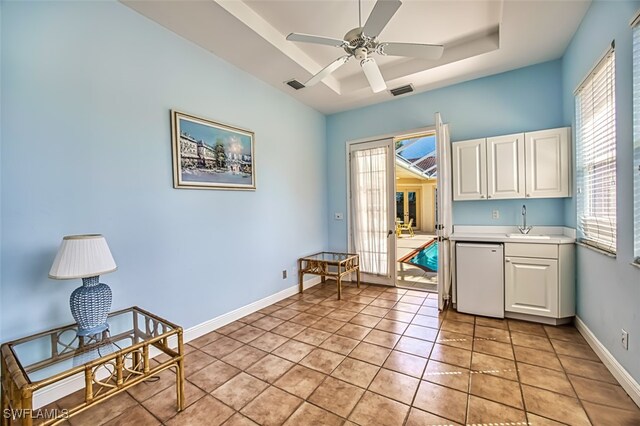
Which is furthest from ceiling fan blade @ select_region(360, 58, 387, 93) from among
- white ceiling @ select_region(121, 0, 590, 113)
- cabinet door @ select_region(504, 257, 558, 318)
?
cabinet door @ select_region(504, 257, 558, 318)

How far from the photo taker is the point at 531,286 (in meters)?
2.81

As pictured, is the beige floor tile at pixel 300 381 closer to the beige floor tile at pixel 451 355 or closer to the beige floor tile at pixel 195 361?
the beige floor tile at pixel 195 361

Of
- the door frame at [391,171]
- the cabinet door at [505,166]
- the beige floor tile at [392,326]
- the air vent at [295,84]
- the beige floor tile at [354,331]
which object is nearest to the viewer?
the beige floor tile at [354,331]

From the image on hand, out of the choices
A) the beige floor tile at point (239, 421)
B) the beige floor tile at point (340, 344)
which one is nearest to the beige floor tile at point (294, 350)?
the beige floor tile at point (340, 344)

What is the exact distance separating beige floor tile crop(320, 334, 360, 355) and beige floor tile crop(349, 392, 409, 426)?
603mm

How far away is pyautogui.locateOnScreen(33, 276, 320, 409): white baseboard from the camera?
5.84 feet

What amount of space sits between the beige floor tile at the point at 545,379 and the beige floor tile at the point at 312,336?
1537 mm

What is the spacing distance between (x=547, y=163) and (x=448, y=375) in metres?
2.46

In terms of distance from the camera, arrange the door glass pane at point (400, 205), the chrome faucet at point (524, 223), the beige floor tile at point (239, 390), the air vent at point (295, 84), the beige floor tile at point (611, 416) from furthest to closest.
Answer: the door glass pane at point (400, 205)
the air vent at point (295, 84)
the chrome faucet at point (524, 223)
the beige floor tile at point (239, 390)
the beige floor tile at point (611, 416)

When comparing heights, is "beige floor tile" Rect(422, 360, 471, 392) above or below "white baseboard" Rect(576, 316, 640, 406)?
below

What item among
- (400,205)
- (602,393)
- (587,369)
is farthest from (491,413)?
(400,205)

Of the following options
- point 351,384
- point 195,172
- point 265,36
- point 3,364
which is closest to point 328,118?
point 265,36

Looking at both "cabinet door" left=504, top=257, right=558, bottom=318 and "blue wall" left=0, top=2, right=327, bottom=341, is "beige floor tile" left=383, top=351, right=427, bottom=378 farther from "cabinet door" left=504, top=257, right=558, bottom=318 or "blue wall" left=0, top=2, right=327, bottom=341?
"blue wall" left=0, top=2, right=327, bottom=341

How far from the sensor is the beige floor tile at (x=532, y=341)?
2.35 m
